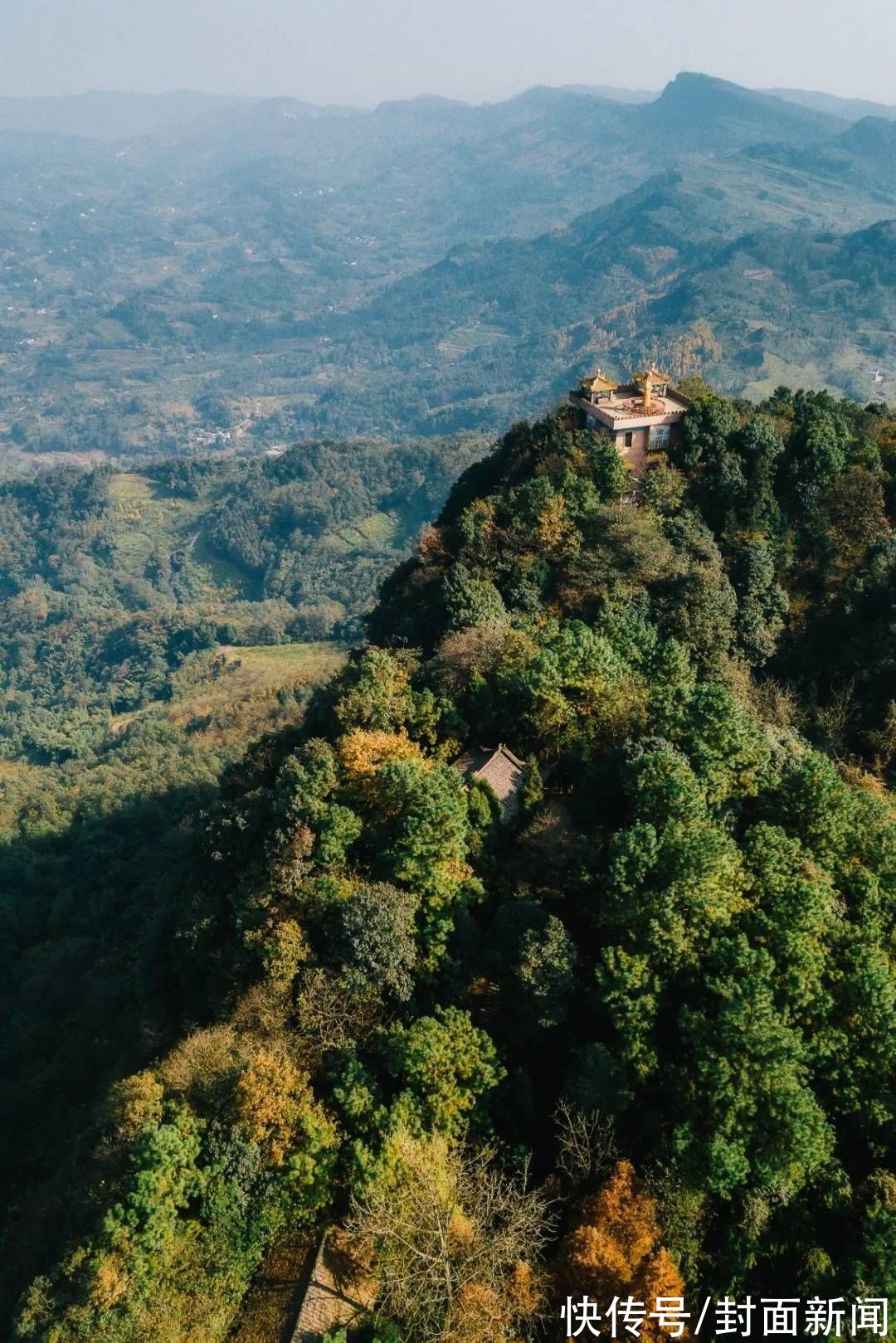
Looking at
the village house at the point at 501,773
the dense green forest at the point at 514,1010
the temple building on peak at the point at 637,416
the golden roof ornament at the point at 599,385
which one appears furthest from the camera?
the golden roof ornament at the point at 599,385

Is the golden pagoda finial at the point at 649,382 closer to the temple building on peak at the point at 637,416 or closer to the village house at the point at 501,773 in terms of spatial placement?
the temple building on peak at the point at 637,416

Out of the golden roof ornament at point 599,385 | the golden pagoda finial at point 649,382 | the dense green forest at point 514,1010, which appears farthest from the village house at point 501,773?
the golden roof ornament at point 599,385

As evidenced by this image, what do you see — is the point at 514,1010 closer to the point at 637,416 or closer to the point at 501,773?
the point at 501,773

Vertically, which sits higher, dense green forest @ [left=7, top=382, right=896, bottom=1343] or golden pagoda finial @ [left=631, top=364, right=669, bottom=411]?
golden pagoda finial @ [left=631, top=364, right=669, bottom=411]

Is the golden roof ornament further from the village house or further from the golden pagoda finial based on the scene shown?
the village house

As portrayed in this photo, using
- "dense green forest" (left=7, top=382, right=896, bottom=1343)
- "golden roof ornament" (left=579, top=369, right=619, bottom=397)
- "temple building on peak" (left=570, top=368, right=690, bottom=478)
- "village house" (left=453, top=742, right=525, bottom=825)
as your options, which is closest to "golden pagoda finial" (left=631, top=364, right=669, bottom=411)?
"temple building on peak" (left=570, top=368, right=690, bottom=478)

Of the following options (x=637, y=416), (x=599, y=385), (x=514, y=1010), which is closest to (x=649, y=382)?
(x=599, y=385)

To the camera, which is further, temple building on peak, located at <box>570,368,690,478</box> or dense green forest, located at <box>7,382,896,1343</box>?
temple building on peak, located at <box>570,368,690,478</box>
